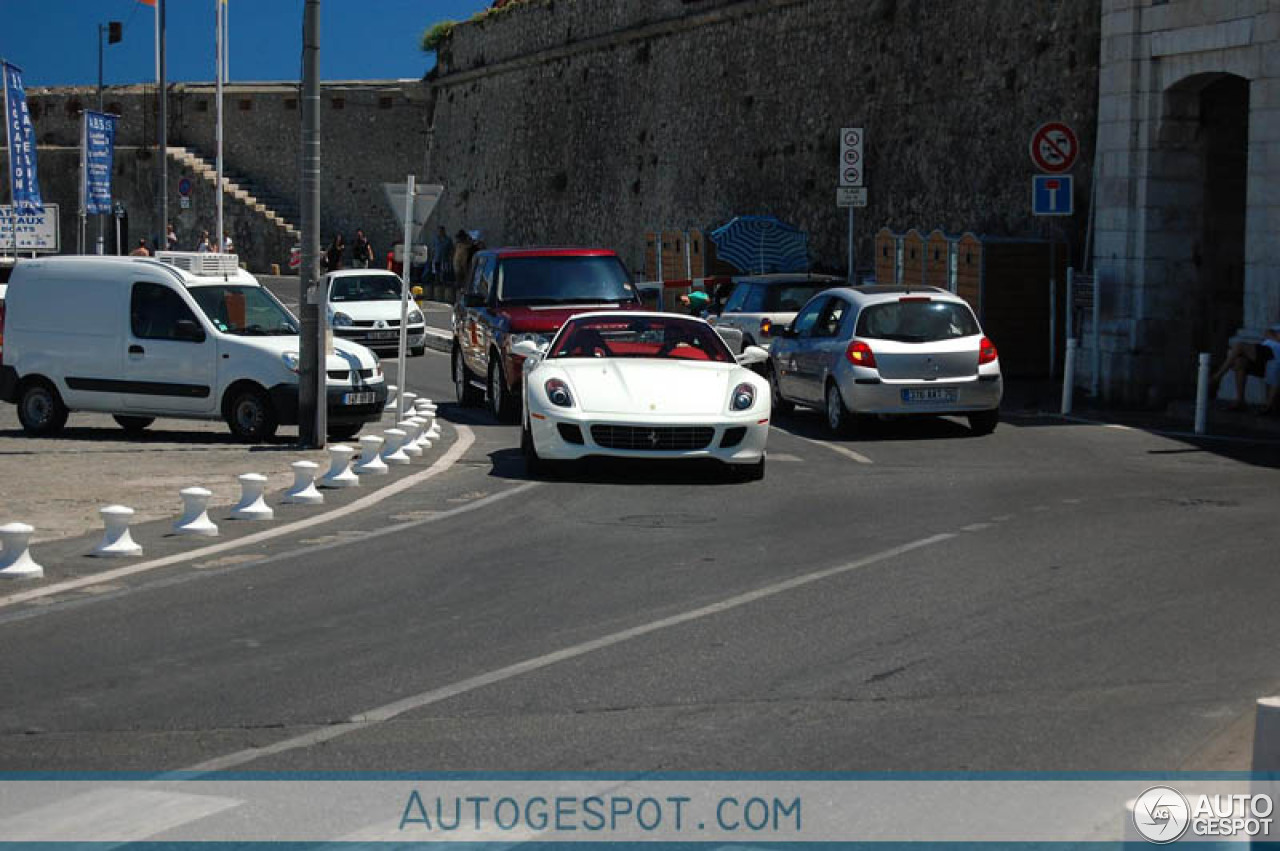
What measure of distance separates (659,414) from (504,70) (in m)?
41.0

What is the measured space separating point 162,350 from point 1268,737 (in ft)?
53.9

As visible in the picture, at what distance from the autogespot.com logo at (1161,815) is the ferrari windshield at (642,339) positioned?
37.0ft

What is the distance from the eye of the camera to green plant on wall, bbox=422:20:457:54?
2378 inches

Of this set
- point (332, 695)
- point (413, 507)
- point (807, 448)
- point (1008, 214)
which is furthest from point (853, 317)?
point (332, 695)

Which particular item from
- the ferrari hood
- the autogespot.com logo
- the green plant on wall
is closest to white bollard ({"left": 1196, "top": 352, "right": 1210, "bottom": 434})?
the ferrari hood

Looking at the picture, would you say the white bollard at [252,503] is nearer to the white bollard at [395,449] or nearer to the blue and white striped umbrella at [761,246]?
the white bollard at [395,449]

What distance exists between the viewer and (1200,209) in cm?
2509

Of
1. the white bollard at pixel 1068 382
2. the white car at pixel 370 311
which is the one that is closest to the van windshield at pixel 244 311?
the white bollard at pixel 1068 382

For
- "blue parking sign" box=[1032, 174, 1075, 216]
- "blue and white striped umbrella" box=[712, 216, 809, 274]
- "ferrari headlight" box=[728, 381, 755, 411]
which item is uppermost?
"blue parking sign" box=[1032, 174, 1075, 216]

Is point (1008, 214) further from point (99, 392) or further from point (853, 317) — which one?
point (99, 392)

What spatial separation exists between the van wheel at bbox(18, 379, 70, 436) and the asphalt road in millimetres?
6976

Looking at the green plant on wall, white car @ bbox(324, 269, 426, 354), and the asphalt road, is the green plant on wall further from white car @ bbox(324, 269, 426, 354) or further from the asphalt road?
the asphalt road

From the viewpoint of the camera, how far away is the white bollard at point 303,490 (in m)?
14.0

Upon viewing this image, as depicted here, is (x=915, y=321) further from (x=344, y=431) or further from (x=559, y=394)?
(x=344, y=431)
